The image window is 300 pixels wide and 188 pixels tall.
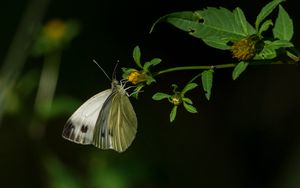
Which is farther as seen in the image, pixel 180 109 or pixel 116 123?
pixel 180 109

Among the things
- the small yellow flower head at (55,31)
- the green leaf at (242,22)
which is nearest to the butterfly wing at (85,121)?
the green leaf at (242,22)

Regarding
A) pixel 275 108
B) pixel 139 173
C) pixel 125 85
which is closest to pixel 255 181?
pixel 275 108

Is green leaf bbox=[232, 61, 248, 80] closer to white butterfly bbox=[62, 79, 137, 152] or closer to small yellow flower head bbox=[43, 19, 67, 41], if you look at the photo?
white butterfly bbox=[62, 79, 137, 152]

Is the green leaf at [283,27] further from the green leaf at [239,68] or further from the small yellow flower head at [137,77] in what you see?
the small yellow flower head at [137,77]

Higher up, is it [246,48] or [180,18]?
[180,18]

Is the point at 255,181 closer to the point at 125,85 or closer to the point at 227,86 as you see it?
the point at 227,86

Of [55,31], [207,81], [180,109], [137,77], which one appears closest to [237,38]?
[207,81]

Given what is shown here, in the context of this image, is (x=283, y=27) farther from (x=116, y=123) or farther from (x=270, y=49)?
(x=116, y=123)
